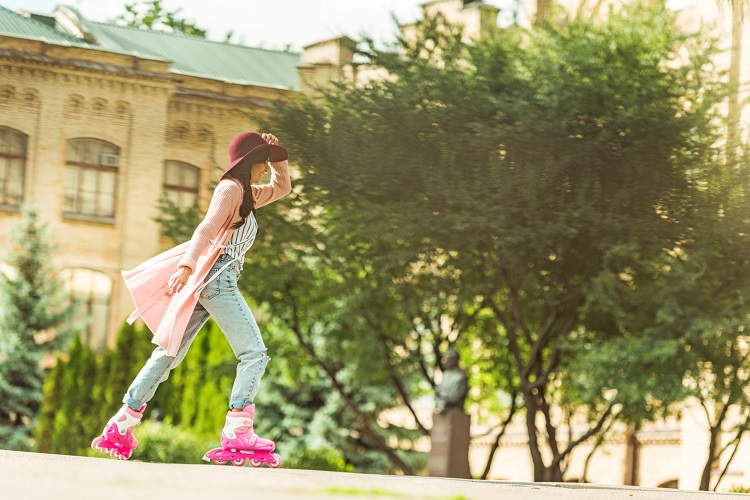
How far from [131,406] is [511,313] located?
15.5 m

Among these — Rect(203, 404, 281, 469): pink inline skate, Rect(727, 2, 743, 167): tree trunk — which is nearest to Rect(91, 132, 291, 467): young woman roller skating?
Rect(203, 404, 281, 469): pink inline skate

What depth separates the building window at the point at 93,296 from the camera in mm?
36250

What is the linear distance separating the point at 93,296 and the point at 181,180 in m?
4.16

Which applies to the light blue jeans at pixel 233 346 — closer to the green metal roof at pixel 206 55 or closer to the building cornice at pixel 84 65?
the building cornice at pixel 84 65

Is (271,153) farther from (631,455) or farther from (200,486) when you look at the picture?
(631,455)

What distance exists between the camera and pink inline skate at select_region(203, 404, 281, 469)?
7.77m

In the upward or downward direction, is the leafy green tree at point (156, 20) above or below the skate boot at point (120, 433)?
above

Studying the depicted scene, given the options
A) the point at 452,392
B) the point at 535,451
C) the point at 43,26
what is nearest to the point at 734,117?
the point at 452,392

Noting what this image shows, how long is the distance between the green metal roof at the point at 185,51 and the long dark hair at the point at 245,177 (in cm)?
3015

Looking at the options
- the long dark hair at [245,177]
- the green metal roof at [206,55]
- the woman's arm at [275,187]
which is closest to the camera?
the long dark hair at [245,177]

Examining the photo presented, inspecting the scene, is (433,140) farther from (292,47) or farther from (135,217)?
(292,47)

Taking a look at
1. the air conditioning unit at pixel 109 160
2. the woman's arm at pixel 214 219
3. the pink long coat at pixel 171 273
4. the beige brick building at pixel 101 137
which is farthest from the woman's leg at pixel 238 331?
the air conditioning unit at pixel 109 160

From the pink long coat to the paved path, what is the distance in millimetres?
1153

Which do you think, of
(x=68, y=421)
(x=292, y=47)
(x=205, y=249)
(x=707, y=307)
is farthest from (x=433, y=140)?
(x=292, y=47)
